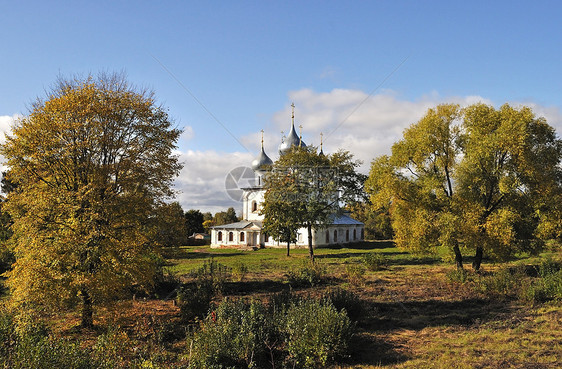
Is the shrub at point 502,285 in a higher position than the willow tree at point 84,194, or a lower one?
lower

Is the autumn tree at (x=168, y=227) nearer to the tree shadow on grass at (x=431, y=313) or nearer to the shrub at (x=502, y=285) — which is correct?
the tree shadow on grass at (x=431, y=313)

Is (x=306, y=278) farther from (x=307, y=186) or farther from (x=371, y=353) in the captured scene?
(x=307, y=186)

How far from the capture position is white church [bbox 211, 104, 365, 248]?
154 ft

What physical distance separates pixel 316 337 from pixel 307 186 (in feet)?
72.6

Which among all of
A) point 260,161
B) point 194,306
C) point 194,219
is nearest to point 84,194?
point 194,306

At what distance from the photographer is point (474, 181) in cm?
1902

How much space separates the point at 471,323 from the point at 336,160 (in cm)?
2067

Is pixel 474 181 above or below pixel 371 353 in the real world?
above

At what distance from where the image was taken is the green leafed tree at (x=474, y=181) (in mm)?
18234

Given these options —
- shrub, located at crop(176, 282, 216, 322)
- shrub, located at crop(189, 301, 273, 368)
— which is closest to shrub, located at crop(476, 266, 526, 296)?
shrub, located at crop(189, 301, 273, 368)

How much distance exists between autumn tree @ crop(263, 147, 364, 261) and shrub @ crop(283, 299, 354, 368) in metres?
20.7

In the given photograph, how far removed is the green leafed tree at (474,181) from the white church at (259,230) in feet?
83.7

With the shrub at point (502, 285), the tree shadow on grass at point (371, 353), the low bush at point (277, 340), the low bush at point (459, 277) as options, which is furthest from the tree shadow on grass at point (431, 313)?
the low bush at point (277, 340)

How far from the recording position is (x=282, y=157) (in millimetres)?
31891
